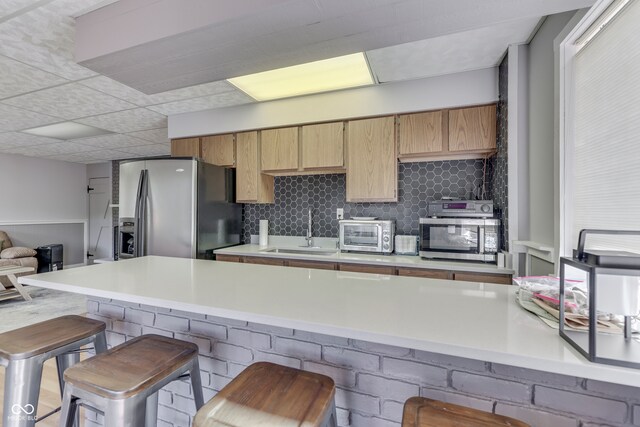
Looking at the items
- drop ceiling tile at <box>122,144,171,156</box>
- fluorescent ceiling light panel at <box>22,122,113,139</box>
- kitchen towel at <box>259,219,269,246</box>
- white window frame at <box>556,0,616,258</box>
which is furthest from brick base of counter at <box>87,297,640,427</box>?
drop ceiling tile at <box>122,144,171,156</box>

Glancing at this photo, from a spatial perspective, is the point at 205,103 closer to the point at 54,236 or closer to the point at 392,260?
the point at 392,260

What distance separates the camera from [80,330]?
1.29 metres

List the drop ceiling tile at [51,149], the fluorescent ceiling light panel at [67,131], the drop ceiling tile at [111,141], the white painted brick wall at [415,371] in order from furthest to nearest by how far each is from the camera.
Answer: the drop ceiling tile at [51,149] < the drop ceiling tile at [111,141] < the fluorescent ceiling light panel at [67,131] < the white painted brick wall at [415,371]

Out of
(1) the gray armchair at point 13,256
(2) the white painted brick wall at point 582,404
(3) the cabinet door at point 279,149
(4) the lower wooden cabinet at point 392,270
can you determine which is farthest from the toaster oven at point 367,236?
(1) the gray armchair at point 13,256

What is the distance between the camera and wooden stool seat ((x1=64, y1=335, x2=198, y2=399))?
0.91m

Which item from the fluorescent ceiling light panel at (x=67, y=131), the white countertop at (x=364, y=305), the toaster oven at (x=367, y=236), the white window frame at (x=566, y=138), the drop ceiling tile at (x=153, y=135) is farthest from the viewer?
the drop ceiling tile at (x=153, y=135)

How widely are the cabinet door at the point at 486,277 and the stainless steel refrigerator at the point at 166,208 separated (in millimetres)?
2350

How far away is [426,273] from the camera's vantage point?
2.28m

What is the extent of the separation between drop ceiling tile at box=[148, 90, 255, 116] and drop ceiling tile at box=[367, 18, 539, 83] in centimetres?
136

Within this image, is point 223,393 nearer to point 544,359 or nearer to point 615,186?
point 544,359

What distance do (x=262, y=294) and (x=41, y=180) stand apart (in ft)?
23.9

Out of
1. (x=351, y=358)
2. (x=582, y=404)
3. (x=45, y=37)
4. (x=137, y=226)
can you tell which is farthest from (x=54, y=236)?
(x=582, y=404)

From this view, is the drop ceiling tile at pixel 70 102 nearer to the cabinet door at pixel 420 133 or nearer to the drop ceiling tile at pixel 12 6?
the drop ceiling tile at pixel 12 6

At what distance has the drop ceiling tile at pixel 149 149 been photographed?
4.87 meters
